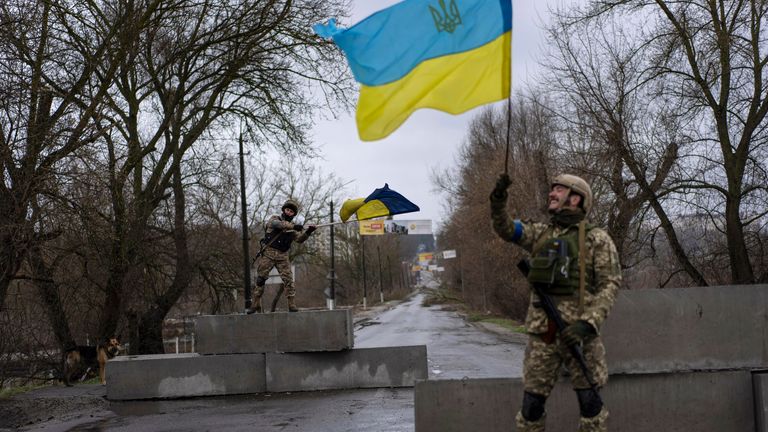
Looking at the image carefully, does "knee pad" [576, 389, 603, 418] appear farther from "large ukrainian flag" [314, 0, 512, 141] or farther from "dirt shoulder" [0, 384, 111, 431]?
"dirt shoulder" [0, 384, 111, 431]

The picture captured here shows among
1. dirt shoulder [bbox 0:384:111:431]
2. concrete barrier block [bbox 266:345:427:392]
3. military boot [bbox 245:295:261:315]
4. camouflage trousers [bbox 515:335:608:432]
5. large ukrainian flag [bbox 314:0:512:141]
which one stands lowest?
dirt shoulder [bbox 0:384:111:431]

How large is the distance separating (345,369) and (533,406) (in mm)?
7229

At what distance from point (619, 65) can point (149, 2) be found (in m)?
11.3

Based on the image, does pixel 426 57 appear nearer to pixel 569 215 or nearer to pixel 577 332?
pixel 569 215

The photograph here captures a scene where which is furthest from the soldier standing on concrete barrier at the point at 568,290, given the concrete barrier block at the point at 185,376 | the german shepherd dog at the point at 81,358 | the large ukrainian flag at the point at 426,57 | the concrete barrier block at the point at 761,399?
the german shepherd dog at the point at 81,358

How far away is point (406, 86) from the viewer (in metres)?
6.28

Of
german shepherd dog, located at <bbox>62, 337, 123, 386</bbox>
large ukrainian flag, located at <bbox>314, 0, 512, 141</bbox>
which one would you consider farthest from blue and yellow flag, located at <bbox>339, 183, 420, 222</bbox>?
german shepherd dog, located at <bbox>62, 337, 123, 386</bbox>

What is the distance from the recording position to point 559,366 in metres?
→ 5.33

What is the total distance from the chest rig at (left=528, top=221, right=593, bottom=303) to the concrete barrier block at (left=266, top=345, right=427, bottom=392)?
724 centimetres

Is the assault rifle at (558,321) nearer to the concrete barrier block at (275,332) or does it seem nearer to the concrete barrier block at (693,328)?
the concrete barrier block at (693,328)

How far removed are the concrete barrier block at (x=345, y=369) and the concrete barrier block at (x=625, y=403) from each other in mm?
5800

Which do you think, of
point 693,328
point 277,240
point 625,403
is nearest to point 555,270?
point 625,403

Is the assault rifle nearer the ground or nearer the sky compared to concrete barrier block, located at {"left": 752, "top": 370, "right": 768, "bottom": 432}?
nearer the sky

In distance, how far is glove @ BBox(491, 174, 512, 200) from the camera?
510 cm
